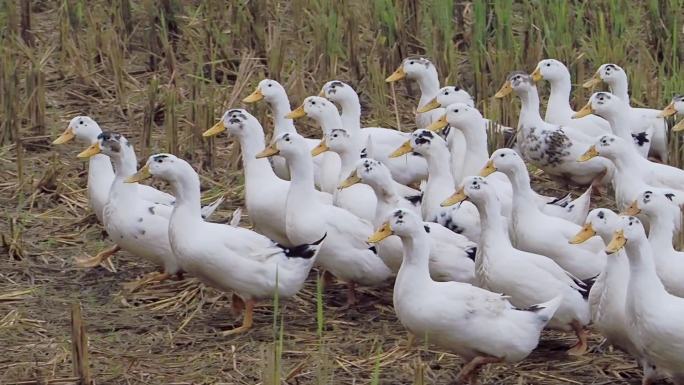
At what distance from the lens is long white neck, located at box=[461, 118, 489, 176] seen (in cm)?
751

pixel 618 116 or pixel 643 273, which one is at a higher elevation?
pixel 643 273

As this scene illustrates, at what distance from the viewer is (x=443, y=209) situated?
693 cm

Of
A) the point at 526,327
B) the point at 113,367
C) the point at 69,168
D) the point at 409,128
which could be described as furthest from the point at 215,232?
the point at 409,128

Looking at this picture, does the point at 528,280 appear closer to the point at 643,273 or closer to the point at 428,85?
the point at 643,273

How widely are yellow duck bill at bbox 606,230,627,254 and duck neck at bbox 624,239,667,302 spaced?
2 centimetres

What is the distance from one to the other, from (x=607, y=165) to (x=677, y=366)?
8.44 ft

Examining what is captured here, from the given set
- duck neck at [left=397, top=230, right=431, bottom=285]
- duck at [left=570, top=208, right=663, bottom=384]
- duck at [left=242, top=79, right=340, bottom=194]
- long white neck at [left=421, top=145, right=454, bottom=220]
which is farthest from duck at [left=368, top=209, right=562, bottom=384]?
duck at [left=242, top=79, right=340, bottom=194]

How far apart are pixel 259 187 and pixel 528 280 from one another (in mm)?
1698

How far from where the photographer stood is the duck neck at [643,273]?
17.7 feet

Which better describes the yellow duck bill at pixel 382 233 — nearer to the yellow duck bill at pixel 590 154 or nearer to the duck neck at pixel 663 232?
the duck neck at pixel 663 232

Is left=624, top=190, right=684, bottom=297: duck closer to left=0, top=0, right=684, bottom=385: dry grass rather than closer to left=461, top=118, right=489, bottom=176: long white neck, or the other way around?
left=0, top=0, right=684, bottom=385: dry grass

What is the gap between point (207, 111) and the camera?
8.45 m

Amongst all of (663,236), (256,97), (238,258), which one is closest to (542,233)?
(663,236)

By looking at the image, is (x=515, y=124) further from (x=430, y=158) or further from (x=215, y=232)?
(x=215, y=232)
